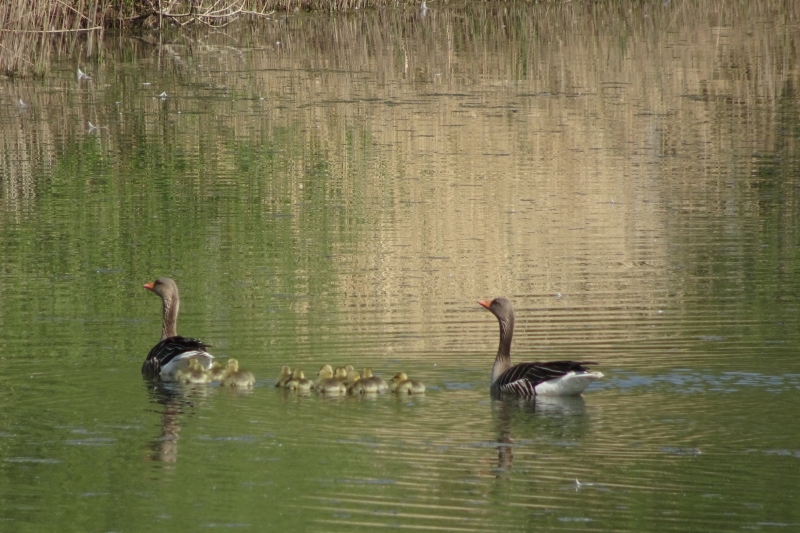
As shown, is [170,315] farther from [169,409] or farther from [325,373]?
[325,373]

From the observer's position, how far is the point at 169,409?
10109 millimetres

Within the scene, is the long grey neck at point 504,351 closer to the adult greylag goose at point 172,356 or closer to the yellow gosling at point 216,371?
the yellow gosling at point 216,371

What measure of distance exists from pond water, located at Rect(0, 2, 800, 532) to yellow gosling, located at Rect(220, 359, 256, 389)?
0.18 metres

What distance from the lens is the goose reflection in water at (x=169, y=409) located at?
9.01 metres

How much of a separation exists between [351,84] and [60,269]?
15.4m

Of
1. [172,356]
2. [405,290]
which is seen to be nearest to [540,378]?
[172,356]

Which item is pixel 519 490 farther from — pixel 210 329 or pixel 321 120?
pixel 321 120

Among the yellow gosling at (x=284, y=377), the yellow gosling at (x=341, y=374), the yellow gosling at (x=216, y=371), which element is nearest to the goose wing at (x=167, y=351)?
the yellow gosling at (x=216, y=371)

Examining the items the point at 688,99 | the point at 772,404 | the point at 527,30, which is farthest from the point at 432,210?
the point at 527,30

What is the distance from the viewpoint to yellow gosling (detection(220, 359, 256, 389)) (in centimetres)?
1045

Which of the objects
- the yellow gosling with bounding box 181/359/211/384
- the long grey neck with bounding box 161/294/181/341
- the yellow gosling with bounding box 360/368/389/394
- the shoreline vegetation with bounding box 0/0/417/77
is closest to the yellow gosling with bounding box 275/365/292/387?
the yellow gosling with bounding box 360/368/389/394

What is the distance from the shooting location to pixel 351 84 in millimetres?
29641

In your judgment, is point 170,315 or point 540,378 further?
point 170,315

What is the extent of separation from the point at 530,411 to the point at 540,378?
27cm
